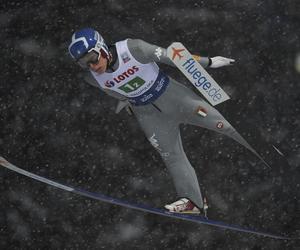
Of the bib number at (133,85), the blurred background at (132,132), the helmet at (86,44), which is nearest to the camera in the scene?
the helmet at (86,44)

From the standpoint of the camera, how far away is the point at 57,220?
25.4 feet

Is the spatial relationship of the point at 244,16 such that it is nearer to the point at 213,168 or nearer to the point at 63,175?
the point at 213,168

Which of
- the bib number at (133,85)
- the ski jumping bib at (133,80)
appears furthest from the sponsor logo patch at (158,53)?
the bib number at (133,85)

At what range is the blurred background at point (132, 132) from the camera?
7617 millimetres

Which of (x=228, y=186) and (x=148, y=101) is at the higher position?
(x=148, y=101)

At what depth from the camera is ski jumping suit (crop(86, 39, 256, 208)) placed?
5934 millimetres

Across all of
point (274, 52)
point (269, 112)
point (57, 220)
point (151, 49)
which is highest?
point (151, 49)

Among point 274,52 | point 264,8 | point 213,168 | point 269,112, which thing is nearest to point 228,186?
point 213,168

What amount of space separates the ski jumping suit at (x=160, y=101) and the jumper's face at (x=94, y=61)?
14 cm

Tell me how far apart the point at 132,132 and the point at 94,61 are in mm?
2204

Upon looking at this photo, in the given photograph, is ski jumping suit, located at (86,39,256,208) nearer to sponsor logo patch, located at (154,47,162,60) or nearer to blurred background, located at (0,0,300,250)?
sponsor logo patch, located at (154,47,162,60)

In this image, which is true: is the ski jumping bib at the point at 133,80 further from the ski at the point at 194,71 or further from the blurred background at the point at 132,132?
the blurred background at the point at 132,132

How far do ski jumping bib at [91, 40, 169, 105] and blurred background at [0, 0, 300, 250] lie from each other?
160cm

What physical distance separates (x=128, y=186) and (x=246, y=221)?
1606mm
